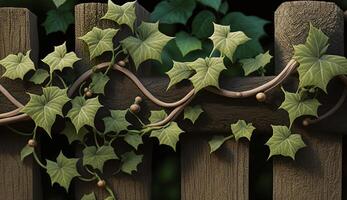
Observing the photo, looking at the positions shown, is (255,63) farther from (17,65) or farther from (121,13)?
(17,65)

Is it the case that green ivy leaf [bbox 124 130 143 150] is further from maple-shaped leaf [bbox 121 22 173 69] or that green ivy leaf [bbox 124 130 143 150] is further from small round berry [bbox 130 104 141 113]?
maple-shaped leaf [bbox 121 22 173 69]

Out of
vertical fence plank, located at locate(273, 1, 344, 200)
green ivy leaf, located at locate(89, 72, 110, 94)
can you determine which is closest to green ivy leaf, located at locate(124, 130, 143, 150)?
green ivy leaf, located at locate(89, 72, 110, 94)

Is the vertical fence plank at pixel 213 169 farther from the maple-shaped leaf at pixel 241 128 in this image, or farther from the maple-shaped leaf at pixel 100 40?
the maple-shaped leaf at pixel 100 40

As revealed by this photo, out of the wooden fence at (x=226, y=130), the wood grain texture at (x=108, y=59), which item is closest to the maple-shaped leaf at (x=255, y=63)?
the wooden fence at (x=226, y=130)

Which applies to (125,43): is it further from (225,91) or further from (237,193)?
(237,193)

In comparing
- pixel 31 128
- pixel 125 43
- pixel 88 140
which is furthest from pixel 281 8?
pixel 31 128
